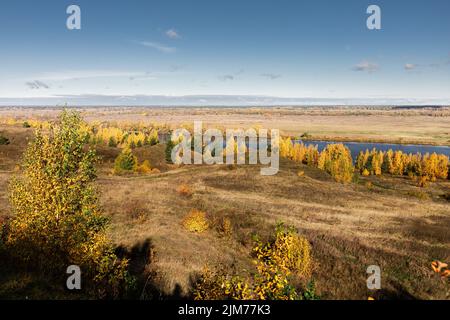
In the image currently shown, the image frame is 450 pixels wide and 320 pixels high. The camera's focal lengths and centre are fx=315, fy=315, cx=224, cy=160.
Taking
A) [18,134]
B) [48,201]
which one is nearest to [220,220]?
[48,201]

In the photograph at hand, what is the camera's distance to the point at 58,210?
639 inches

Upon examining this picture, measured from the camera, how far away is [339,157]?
4715 inches

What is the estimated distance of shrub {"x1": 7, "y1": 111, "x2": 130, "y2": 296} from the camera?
16328mm

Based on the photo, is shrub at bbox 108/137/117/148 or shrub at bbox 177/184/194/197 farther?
shrub at bbox 108/137/117/148

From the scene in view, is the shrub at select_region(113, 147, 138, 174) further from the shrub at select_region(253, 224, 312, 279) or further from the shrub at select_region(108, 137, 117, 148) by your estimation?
the shrub at select_region(108, 137, 117, 148)

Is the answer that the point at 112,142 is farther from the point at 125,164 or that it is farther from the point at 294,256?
the point at 294,256

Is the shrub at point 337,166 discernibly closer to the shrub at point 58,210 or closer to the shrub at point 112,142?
the shrub at point 58,210

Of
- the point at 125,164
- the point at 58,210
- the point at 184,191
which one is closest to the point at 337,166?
the point at 125,164

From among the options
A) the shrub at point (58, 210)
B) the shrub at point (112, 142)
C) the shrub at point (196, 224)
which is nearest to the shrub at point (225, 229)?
the shrub at point (196, 224)

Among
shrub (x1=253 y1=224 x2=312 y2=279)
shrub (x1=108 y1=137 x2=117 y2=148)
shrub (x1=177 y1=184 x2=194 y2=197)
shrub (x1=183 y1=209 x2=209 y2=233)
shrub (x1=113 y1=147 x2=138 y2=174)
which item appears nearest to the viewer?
shrub (x1=253 y1=224 x2=312 y2=279)

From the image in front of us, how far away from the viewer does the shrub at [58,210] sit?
53.6ft

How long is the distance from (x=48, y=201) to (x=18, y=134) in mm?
128968

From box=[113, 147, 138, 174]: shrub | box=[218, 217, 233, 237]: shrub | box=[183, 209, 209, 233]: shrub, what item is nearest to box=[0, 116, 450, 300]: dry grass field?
box=[218, 217, 233, 237]: shrub
